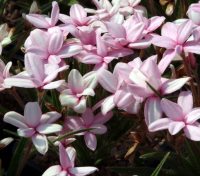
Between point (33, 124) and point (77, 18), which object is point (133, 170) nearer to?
point (33, 124)

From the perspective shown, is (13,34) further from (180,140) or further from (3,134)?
(180,140)

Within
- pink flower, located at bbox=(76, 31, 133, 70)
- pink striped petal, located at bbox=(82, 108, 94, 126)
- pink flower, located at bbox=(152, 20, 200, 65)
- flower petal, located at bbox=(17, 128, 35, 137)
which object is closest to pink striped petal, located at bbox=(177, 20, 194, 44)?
pink flower, located at bbox=(152, 20, 200, 65)

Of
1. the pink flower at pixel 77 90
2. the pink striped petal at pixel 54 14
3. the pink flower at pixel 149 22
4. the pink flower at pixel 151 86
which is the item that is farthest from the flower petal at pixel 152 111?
the pink striped petal at pixel 54 14

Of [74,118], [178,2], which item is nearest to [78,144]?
[74,118]

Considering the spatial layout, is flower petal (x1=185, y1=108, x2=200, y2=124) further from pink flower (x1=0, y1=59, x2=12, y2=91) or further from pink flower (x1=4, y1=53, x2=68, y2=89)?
pink flower (x1=0, y1=59, x2=12, y2=91)

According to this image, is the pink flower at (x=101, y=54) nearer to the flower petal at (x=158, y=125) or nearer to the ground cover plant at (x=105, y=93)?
the ground cover plant at (x=105, y=93)
